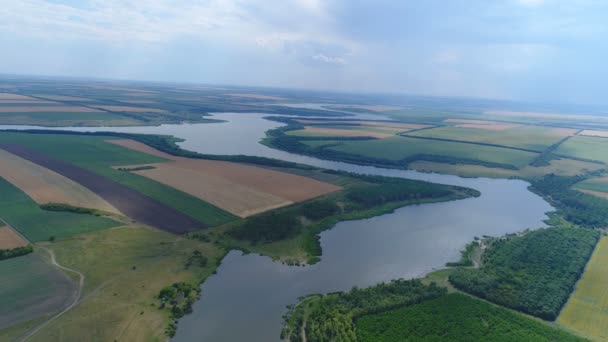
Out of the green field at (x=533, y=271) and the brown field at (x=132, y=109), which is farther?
the brown field at (x=132, y=109)

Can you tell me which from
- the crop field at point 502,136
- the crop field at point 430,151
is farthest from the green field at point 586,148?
the crop field at point 430,151

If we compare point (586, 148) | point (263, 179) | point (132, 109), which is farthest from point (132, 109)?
point (586, 148)

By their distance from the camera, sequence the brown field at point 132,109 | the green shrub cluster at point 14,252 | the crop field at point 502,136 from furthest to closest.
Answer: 1. the brown field at point 132,109
2. the crop field at point 502,136
3. the green shrub cluster at point 14,252

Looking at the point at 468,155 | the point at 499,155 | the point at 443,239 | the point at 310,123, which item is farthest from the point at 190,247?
the point at 310,123

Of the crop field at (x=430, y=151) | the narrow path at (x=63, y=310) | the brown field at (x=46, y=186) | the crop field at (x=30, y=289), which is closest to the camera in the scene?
the narrow path at (x=63, y=310)

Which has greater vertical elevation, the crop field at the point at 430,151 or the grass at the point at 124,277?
the crop field at the point at 430,151

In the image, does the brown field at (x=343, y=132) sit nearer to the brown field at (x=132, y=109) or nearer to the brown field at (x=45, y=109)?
the brown field at (x=132, y=109)
